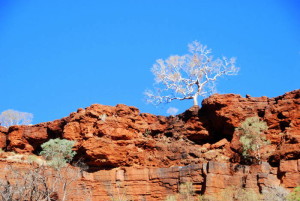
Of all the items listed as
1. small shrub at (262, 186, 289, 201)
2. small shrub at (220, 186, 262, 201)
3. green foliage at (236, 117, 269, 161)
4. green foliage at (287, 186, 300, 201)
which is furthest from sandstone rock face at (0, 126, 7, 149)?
green foliage at (287, 186, 300, 201)

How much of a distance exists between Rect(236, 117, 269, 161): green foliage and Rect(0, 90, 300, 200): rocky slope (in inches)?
25.6

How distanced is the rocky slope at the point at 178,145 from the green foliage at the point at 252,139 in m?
0.65

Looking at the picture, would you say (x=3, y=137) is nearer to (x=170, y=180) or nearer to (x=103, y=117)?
(x=103, y=117)

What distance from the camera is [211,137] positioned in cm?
3706

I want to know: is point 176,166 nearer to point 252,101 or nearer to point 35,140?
point 252,101

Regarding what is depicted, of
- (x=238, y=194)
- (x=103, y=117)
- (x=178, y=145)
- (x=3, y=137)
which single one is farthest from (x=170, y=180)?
(x=3, y=137)

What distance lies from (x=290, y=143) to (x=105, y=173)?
1279 cm

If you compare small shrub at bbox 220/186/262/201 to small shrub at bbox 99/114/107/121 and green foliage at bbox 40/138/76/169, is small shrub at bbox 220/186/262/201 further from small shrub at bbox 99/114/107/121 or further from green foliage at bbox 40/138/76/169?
green foliage at bbox 40/138/76/169

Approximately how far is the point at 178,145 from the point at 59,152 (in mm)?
8761

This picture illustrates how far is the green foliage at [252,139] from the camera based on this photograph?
1252 inches

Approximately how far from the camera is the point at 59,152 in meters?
34.2

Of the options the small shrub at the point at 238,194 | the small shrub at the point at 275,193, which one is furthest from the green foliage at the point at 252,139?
the small shrub at the point at 275,193

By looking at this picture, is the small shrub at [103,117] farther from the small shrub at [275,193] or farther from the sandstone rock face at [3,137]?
the small shrub at [275,193]

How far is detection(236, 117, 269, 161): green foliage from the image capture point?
31.8m
